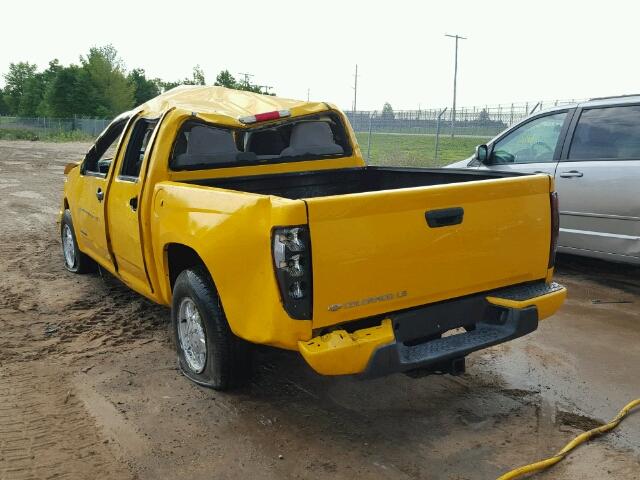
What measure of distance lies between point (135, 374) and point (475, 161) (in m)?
4.87

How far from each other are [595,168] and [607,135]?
37cm

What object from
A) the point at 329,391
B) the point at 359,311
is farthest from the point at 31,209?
the point at 359,311

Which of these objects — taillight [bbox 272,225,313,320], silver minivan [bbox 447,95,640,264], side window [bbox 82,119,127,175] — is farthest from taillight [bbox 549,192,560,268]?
side window [bbox 82,119,127,175]

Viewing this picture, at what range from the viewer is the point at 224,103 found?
16.8 feet

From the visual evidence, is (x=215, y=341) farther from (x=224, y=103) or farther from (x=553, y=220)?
(x=224, y=103)

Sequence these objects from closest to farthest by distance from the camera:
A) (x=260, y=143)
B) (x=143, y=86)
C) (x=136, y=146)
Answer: (x=136, y=146)
(x=260, y=143)
(x=143, y=86)

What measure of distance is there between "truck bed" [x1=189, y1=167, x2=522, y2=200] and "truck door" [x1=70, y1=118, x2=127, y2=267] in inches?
47.8

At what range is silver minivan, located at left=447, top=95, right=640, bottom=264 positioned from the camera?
19.3 feet

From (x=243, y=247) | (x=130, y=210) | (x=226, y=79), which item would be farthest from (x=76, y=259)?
(x=226, y=79)

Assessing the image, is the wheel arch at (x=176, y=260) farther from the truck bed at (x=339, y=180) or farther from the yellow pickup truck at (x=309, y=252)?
the truck bed at (x=339, y=180)

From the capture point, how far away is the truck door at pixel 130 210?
A: 4.49 metres

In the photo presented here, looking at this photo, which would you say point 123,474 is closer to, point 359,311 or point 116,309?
point 359,311

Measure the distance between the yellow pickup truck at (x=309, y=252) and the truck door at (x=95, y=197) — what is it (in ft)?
0.73

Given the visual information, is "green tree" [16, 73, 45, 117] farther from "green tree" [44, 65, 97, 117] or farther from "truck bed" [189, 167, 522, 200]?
"truck bed" [189, 167, 522, 200]
